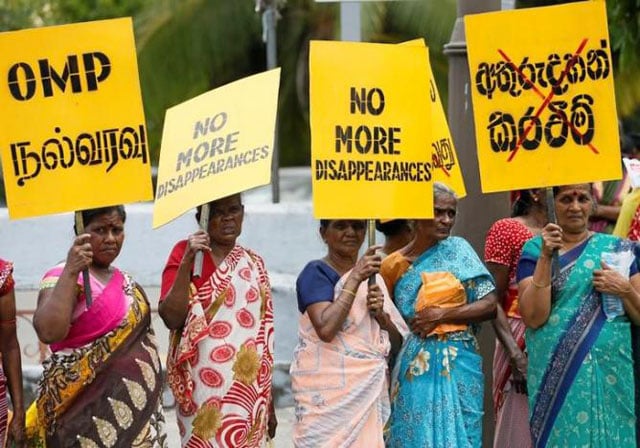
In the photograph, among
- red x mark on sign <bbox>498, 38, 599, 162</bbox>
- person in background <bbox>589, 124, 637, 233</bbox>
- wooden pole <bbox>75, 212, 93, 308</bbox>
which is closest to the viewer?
wooden pole <bbox>75, 212, 93, 308</bbox>

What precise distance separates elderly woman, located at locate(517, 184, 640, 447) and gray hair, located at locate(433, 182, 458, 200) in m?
0.41

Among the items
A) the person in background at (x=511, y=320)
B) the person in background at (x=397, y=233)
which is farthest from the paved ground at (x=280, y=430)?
the person in background at (x=511, y=320)

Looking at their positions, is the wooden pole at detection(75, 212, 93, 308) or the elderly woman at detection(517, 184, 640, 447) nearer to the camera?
the wooden pole at detection(75, 212, 93, 308)

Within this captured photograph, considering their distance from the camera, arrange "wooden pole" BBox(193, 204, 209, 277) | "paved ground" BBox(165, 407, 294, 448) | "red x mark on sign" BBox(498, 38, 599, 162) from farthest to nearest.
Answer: "paved ground" BBox(165, 407, 294, 448) → "red x mark on sign" BBox(498, 38, 599, 162) → "wooden pole" BBox(193, 204, 209, 277)

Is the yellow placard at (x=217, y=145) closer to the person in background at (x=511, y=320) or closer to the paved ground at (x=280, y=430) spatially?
the person in background at (x=511, y=320)

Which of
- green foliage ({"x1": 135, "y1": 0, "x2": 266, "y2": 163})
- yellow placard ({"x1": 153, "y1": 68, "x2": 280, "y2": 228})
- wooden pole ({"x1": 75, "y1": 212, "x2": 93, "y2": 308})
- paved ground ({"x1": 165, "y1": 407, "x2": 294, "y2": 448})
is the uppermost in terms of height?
yellow placard ({"x1": 153, "y1": 68, "x2": 280, "y2": 228})

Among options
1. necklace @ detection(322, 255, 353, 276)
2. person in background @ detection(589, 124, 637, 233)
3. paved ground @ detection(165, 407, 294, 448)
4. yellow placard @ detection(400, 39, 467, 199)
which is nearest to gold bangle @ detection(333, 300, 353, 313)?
necklace @ detection(322, 255, 353, 276)

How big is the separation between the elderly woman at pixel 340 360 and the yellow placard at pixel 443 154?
65cm

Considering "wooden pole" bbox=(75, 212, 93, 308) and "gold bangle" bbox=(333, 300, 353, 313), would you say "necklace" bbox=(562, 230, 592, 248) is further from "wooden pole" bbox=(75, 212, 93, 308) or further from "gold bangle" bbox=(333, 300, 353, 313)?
"wooden pole" bbox=(75, 212, 93, 308)

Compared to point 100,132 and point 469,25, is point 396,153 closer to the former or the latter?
point 469,25

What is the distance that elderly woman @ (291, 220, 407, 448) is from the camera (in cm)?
636

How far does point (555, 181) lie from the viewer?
6324 millimetres

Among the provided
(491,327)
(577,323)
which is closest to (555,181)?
(577,323)

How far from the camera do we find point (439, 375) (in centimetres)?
654
